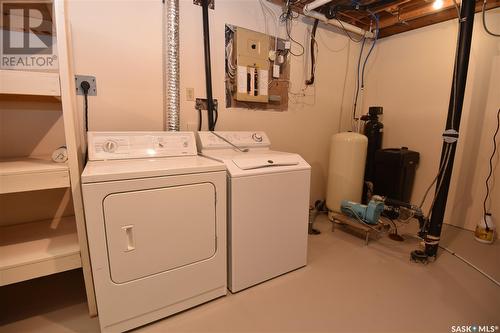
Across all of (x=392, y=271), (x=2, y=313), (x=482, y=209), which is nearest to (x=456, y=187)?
(x=482, y=209)

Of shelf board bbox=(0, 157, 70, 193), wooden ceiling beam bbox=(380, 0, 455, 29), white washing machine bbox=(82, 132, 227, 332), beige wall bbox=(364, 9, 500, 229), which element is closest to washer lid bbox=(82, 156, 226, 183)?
white washing machine bbox=(82, 132, 227, 332)

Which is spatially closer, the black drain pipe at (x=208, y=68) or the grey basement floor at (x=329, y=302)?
the grey basement floor at (x=329, y=302)

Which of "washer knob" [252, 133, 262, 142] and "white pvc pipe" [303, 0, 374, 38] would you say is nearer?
"washer knob" [252, 133, 262, 142]

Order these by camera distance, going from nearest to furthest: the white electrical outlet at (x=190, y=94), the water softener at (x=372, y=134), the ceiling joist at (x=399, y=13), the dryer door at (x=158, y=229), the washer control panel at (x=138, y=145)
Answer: the dryer door at (x=158, y=229)
the washer control panel at (x=138, y=145)
the white electrical outlet at (x=190, y=94)
the ceiling joist at (x=399, y=13)
the water softener at (x=372, y=134)

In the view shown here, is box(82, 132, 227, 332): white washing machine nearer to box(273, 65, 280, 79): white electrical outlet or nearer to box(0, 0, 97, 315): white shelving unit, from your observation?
box(0, 0, 97, 315): white shelving unit

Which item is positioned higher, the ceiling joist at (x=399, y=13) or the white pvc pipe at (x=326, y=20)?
the ceiling joist at (x=399, y=13)

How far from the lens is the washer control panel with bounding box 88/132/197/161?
1.47 m

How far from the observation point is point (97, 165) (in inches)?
51.4

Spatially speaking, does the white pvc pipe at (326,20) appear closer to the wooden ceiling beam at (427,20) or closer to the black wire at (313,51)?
the black wire at (313,51)

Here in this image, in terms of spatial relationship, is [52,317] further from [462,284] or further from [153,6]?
[462,284]

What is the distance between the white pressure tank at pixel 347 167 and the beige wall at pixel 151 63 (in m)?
0.47

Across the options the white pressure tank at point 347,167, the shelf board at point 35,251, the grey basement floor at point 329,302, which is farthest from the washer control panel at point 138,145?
the white pressure tank at point 347,167

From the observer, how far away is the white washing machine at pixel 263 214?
1.50 metres

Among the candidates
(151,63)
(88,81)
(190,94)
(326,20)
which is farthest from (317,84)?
(88,81)
